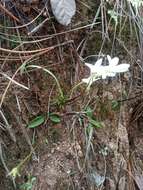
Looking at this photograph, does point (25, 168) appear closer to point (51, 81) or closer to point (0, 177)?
point (0, 177)

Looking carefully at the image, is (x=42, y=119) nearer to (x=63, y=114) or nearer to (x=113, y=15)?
(x=63, y=114)

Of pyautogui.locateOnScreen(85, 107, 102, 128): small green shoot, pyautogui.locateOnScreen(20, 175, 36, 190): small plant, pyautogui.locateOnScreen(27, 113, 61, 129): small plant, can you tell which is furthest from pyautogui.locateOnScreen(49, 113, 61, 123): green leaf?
pyautogui.locateOnScreen(20, 175, 36, 190): small plant

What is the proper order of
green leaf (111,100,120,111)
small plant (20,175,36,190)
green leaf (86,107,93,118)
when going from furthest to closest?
green leaf (111,100,120,111) < green leaf (86,107,93,118) < small plant (20,175,36,190)

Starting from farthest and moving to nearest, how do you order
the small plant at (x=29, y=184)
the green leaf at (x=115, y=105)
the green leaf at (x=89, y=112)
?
the green leaf at (x=115, y=105) < the green leaf at (x=89, y=112) < the small plant at (x=29, y=184)

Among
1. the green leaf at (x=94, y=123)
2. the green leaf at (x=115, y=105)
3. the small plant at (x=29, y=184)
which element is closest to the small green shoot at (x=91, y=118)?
the green leaf at (x=94, y=123)

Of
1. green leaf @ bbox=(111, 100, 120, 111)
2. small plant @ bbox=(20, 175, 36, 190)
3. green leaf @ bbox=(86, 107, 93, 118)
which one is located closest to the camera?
small plant @ bbox=(20, 175, 36, 190)

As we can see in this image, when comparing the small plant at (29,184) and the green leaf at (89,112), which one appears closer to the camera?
the small plant at (29,184)

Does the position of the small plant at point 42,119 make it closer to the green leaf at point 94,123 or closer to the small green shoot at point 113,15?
the green leaf at point 94,123

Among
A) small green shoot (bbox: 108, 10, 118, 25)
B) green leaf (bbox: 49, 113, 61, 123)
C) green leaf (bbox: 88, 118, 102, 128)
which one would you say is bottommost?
green leaf (bbox: 88, 118, 102, 128)

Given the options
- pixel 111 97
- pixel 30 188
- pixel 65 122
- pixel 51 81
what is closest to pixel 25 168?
pixel 30 188

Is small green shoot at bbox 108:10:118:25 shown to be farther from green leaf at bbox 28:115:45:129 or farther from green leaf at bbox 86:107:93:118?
green leaf at bbox 28:115:45:129

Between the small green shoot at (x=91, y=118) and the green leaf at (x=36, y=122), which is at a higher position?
the green leaf at (x=36, y=122)
